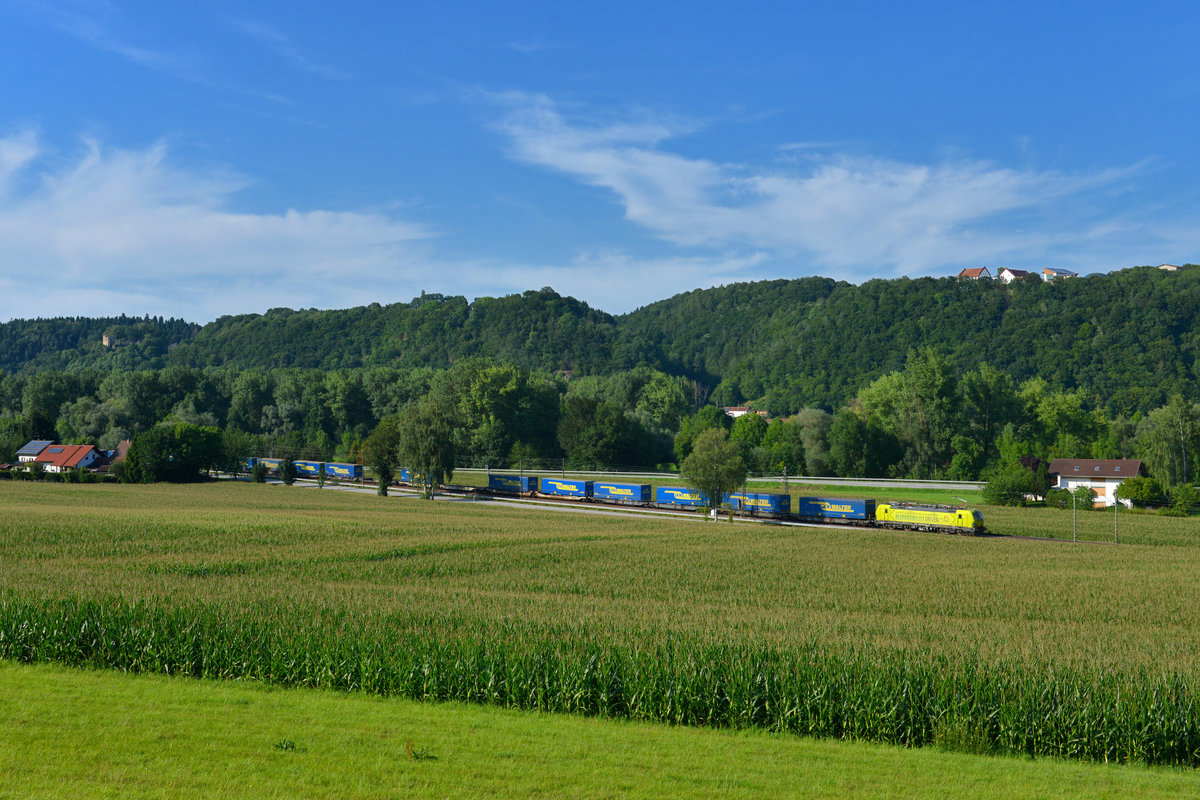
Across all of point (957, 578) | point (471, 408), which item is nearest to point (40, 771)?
point (957, 578)

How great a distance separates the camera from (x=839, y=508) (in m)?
67.2

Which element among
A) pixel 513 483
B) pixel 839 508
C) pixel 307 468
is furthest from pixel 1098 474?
pixel 307 468

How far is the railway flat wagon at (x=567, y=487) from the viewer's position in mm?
83625

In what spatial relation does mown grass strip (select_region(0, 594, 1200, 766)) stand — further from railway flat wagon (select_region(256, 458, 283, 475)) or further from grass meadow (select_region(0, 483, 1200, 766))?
railway flat wagon (select_region(256, 458, 283, 475))

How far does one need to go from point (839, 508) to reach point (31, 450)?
112396 mm

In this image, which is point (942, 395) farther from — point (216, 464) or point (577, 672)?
point (577, 672)

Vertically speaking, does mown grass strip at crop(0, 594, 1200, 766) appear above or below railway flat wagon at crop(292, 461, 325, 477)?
below

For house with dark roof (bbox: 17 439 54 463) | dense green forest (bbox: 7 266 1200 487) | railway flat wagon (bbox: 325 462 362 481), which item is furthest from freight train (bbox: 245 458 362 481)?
house with dark roof (bbox: 17 439 54 463)

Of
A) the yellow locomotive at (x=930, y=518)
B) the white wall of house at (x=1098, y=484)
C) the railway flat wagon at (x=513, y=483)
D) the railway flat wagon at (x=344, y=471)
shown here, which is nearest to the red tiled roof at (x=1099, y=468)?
the white wall of house at (x=1098, y=484)

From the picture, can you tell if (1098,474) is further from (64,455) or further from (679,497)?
(64,455)

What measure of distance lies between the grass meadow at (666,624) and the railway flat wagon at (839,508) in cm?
1364

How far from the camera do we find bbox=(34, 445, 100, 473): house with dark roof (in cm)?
11194

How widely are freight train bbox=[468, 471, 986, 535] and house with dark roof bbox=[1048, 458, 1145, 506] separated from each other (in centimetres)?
3267

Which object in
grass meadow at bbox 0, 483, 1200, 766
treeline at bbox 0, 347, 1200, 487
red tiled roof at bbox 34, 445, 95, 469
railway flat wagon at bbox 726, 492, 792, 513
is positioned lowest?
grass meadow at bbox 0, 483, 1200, 766
